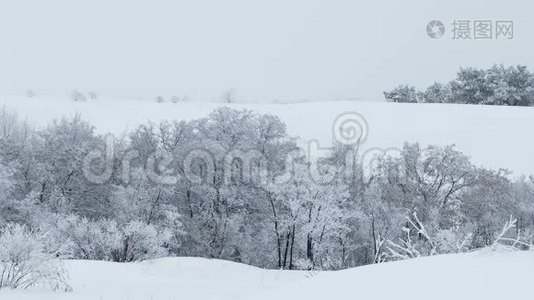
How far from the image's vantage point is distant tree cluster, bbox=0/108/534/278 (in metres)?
31.1

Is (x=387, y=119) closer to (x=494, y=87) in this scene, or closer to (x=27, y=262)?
(x=494, y=87)

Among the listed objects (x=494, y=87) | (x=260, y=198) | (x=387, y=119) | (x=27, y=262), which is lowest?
(x=260, y=198)

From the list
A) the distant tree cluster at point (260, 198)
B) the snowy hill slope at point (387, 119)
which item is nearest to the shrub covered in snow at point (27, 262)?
the distant tree cluster at point (260, 198)

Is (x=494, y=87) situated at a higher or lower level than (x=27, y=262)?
higher

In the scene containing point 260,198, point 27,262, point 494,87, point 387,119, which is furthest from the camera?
point 494,87

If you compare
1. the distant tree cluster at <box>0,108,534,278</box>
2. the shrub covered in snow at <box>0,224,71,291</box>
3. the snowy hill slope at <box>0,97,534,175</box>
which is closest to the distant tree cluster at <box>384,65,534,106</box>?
the snowy hill slope at <box>0,97,534,175</box>

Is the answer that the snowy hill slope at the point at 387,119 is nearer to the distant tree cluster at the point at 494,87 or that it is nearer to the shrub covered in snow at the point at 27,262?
the distant tree cluster at the point at 494,87

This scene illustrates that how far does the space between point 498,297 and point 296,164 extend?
2841cm

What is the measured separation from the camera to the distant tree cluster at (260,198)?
31.1 meters

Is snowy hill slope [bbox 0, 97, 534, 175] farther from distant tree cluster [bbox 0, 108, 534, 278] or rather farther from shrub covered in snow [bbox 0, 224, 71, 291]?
shrub covered in snow [bbox 0, 224, 71, 291]

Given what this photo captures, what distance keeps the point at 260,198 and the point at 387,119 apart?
2296 cm

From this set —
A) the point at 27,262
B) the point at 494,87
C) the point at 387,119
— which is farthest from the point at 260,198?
the point at 494,87

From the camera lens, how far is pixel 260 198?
112 ft

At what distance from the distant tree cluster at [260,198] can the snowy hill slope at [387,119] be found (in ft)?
36.6
